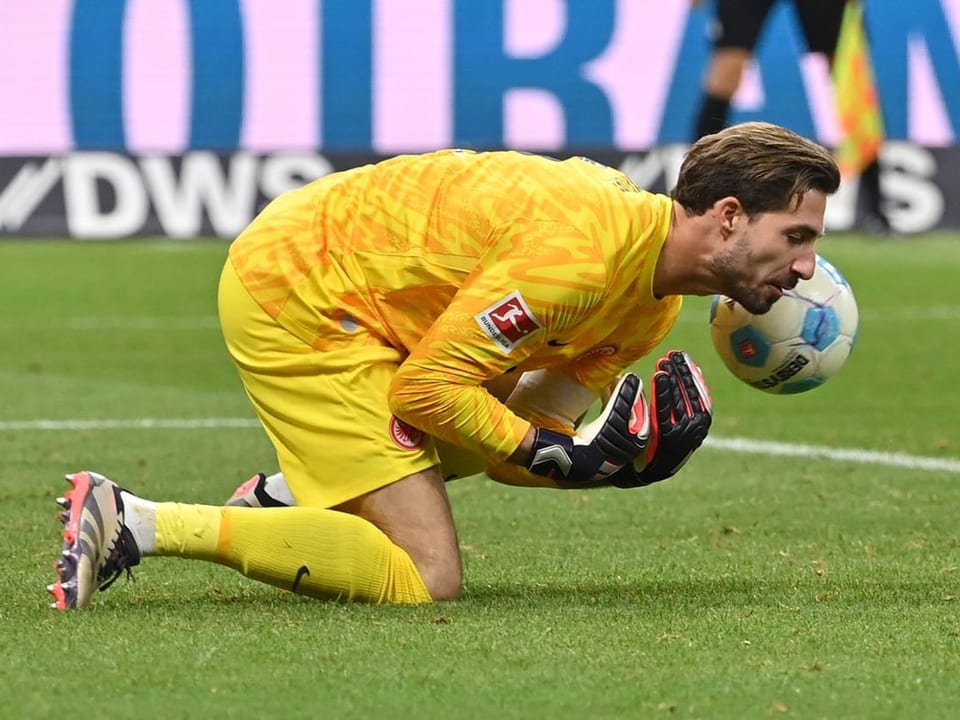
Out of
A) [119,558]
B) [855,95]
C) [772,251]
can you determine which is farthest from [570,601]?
[855,95]

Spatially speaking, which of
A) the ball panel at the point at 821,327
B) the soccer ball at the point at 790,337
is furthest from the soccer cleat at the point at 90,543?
the ball panel at the point at 821,327

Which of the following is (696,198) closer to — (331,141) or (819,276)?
(819,276)

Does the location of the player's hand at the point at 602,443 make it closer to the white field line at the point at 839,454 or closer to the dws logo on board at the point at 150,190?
the white field line at the point at 839,454

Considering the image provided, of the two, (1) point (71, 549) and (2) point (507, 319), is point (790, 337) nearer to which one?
(2) point (507, 319)

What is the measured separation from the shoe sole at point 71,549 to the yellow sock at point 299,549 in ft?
0.69

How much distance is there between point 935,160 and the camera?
66.7 feet

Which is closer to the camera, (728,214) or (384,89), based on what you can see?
(728,214)

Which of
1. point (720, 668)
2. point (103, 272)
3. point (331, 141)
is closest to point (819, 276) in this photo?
point (720, 668)

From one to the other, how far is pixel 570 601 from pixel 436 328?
2.59 feet

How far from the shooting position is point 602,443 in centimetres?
482

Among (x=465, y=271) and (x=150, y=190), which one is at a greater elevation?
(x=465, y=271)

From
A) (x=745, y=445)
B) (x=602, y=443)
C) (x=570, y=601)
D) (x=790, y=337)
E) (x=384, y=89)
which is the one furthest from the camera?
(x=384, y=89)

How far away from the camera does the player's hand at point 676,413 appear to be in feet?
16.0

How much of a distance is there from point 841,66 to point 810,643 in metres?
15.9
